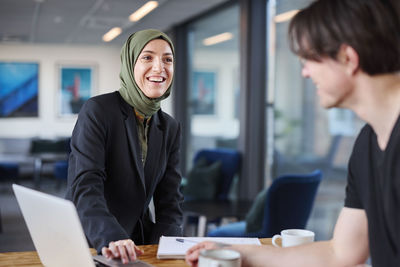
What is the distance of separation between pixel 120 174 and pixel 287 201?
5.40 feet

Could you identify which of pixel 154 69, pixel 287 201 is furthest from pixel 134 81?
pixel 287 201

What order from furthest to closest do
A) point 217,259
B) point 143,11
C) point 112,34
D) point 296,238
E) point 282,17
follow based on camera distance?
point 112,34 < point 143,11 < point 282,17 < point 296,238 < point 217,259

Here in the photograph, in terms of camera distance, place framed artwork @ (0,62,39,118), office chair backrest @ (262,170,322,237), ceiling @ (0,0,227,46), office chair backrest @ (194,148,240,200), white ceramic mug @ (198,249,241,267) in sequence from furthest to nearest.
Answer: framed artwork @ (0,62,39,118) → ceiling @ (0,0,227,46) → office chair backrest @ (194,148,240,200) → office chair backrest @ (262,170,322,237) → white ceramic mug @ (198,249,241,267)

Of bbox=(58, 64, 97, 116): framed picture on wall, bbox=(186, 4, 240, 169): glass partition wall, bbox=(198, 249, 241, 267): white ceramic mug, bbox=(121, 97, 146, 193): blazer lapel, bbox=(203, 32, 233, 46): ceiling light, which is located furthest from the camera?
bbox=(58, 64, 97, 116): framed picture on wall

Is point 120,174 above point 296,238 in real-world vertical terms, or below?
above

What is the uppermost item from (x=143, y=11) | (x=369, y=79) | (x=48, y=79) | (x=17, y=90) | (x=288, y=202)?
(x=143, y=11)

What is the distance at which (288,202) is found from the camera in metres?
3.36

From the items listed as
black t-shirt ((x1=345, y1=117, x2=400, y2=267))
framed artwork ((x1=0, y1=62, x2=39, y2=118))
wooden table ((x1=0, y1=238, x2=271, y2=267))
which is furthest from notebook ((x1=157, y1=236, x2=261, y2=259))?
framed artwork ((x1=0, y1=62, x2=39, y2=118))

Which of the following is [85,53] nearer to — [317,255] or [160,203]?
[160,203]

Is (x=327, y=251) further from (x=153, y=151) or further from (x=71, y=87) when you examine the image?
(x=71, y=87)

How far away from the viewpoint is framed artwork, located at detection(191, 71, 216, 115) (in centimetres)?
690

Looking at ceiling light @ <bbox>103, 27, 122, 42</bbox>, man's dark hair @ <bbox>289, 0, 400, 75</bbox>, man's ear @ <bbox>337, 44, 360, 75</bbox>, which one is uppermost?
ceiling light @ <bbox>103, 27, 122, 42</bbox>

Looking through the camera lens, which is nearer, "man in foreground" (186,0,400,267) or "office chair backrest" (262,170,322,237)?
"man in foreground" (186,0,400,267)

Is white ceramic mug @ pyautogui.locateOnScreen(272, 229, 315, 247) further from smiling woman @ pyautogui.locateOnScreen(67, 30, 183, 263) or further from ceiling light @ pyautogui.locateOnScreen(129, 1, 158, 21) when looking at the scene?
ceiling light @ pyautogui.locateOnScreen(129, 1, 158, 21)
